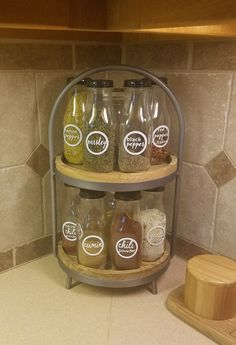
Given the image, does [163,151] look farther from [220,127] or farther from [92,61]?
[92,61]

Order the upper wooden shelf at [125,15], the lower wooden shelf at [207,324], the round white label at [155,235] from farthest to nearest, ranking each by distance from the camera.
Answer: the round white label at [155,235]
the lower wooden shelf at [207,324]
the upper wooden shelf at [125,15]

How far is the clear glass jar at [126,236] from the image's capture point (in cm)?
64

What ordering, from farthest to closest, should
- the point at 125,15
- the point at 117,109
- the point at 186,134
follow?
the point at 186,134 → the point at 117,109 → the point at 125,15

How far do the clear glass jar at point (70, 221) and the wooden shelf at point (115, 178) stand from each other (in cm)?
9

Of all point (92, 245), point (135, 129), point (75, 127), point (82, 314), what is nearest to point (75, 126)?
point (75, 127)

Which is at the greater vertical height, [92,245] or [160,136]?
[160,136]

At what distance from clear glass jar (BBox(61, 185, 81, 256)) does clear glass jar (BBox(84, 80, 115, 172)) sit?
13 cm

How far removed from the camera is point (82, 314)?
0.63 meters

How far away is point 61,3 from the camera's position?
20.2 inches

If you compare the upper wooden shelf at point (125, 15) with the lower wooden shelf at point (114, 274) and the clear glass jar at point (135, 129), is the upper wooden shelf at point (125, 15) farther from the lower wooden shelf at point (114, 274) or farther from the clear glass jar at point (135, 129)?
the lower wooden shelf at point (114, 274)

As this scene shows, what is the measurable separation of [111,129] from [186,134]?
0.72ft

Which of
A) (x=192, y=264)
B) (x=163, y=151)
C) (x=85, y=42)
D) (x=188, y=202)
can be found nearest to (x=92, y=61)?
(x=85, y=42)

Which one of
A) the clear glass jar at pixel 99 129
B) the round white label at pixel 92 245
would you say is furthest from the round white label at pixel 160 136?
the round white label at pixel 92 245

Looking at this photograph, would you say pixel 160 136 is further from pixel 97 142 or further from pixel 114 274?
pixel 114 274
